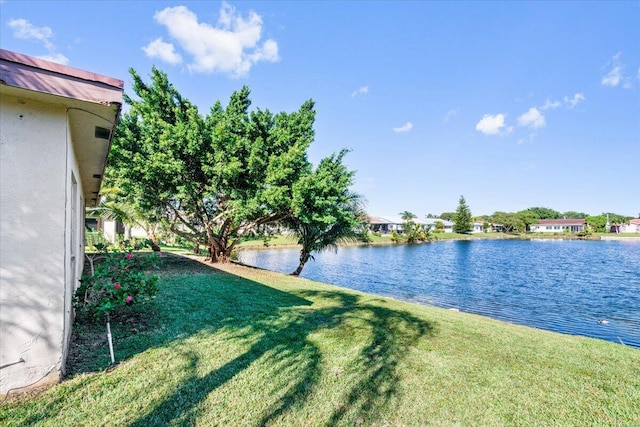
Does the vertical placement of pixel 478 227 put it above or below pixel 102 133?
above

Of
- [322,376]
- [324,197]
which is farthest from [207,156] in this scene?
[322,376]

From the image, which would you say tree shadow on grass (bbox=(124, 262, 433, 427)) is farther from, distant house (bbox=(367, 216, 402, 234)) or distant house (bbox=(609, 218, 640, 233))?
distant house (bbox=(609, 218, 640, 233))

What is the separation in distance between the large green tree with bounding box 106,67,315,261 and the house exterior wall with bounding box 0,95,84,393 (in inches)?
317

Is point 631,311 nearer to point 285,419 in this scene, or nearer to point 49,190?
point 285,419

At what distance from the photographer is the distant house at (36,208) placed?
319 cm

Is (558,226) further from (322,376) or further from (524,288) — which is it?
(322,376)

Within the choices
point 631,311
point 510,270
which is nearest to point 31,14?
point 631,311

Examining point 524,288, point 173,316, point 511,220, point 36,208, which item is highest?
point 511,220

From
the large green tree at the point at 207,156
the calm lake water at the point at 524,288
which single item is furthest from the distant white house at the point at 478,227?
the large green tree at the point at 207,156

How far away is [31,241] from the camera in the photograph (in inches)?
130

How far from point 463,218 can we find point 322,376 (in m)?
86.7

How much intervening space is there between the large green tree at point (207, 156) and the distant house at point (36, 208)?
317 inches

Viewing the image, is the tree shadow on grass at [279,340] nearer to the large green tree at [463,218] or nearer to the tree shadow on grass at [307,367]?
the tree shadow on grass at [307,367]

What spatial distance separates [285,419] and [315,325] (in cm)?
309
